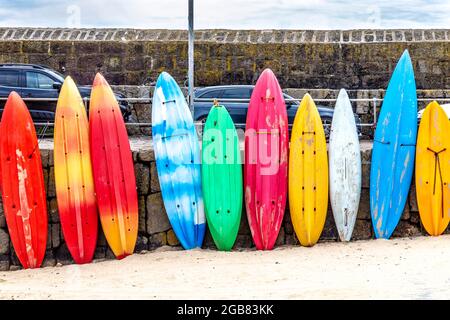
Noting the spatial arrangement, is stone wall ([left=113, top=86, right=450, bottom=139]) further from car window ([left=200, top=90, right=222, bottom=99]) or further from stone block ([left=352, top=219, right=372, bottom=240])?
stone block ([left=352, top=219, right=372, bottom=240])

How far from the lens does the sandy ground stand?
960cm

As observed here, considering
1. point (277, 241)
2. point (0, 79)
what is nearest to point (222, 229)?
point (277, 241)

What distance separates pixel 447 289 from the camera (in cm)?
939

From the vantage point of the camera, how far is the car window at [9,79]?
1402cm

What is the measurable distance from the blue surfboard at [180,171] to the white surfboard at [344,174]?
4.45 ft

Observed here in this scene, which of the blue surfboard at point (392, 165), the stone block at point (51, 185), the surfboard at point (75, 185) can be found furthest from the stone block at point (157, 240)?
the blue surfboard at point (392, 165)

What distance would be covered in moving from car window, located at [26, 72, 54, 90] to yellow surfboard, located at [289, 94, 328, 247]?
3867mm

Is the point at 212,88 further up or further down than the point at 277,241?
further up

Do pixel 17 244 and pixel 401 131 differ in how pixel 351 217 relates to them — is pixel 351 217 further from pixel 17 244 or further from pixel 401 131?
pixel 17 244

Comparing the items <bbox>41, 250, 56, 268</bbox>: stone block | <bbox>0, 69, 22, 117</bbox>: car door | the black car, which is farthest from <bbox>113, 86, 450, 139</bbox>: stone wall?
<bbox>41, 250, 56, 268</bbox>: stone block

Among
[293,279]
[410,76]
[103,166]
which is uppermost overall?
[410,76]

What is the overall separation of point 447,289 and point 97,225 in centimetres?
373

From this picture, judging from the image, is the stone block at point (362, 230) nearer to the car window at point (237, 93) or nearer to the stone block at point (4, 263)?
the car window at point (237, 93)

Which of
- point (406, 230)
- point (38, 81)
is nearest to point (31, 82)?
point (38, 81)
